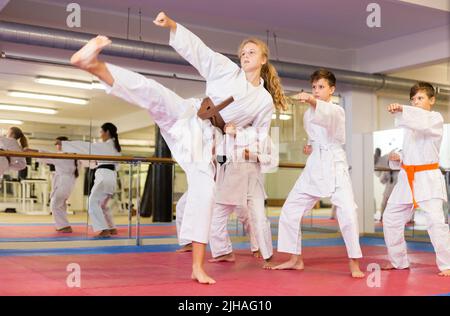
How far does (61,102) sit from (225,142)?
3.77 metres

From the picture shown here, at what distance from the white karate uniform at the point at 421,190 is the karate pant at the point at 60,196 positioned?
12.5 feet

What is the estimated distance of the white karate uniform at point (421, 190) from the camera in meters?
4.04

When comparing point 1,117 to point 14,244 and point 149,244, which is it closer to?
point 14,244

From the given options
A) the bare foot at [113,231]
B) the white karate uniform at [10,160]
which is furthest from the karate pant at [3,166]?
the bare foot at [113,231]

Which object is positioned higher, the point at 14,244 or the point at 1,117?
the point at 1,117

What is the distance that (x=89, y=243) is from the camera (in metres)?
6.27

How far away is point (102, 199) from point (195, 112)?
3655mm

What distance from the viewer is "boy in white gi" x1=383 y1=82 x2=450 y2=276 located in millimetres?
4035

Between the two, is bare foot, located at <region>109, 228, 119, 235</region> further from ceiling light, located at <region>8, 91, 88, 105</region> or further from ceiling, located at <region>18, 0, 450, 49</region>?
ceiling, located at <region>18, 0, 450, 49</region>

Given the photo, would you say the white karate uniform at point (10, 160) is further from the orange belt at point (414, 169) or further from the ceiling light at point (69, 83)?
the orange belt at point (414, 169)

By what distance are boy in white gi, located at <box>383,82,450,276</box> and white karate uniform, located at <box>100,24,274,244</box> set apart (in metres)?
1.14

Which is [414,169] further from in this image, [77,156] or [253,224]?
[77,156]
